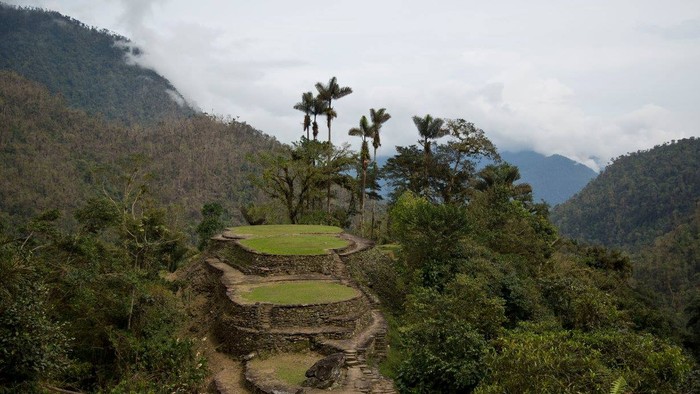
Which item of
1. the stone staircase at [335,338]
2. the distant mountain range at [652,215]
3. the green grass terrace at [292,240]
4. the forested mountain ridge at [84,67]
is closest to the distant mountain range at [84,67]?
the forested mountain ridge at [84,67]

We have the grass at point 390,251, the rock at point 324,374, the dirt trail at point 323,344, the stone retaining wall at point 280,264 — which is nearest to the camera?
the rock at point 324,374

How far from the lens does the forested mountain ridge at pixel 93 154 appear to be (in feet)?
199

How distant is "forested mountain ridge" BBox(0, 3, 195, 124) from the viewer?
121438 mm

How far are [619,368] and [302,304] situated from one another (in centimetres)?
875

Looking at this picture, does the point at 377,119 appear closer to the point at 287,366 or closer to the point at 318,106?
the point at 318,106

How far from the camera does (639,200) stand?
75250mm

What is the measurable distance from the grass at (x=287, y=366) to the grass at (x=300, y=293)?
1655mm

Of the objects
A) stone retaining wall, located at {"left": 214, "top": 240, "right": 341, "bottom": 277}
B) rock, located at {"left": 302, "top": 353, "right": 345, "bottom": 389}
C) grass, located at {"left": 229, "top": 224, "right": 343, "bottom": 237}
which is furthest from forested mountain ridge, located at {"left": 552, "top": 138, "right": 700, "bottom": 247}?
rock, located at {"left": 302, "top": 353, "right": 345, "bottom": 389}

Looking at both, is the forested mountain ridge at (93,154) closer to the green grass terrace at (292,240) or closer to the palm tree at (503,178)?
the green grass terrace at (292,240)

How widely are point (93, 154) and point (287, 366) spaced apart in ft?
240

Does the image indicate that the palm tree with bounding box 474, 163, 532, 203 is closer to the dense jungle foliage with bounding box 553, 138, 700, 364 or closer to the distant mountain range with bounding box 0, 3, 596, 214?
Result: the dense jungle foliage with bounding box 553, 138, 700, 364

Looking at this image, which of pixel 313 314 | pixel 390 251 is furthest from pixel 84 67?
pixel 313 314

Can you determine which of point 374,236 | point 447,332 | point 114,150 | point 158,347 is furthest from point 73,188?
point 447,332

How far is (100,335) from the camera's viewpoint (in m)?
14.2
